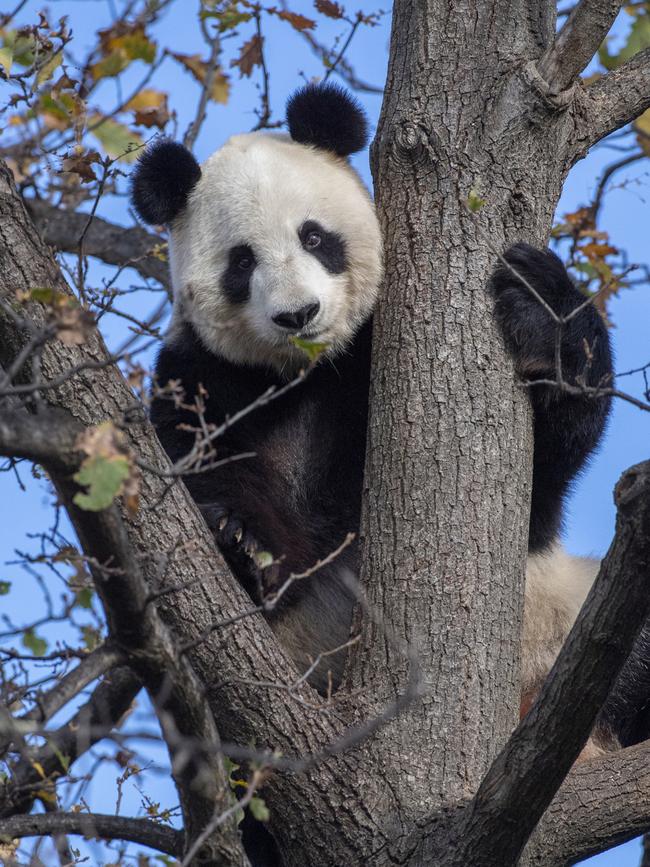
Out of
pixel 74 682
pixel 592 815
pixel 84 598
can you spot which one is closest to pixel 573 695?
pixel 592 815

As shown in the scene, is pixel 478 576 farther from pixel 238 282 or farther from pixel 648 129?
pixel 648 129

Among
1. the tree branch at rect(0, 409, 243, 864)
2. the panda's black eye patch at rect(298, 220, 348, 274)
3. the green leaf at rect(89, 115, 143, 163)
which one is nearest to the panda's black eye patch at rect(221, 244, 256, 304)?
the panda's black eye patch at rect(298, 220, 348, 274)

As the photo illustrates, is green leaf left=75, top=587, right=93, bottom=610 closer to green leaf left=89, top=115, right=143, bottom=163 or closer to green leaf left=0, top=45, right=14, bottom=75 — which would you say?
green leaf left=89, top=115, right=143, bottom=163

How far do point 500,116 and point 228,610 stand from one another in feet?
6.76

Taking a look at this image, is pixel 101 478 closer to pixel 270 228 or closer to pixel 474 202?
pixel 474 202

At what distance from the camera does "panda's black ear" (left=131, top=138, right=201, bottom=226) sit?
459cm

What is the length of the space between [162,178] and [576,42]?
1755 millimetres

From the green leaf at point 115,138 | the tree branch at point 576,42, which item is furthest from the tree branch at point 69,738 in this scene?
the tree branch at point 576,42

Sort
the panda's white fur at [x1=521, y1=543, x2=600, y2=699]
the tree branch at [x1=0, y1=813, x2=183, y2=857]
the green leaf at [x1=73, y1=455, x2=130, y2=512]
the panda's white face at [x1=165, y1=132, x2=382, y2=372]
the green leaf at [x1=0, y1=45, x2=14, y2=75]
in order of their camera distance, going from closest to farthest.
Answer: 1. the green leaf at [x1=73, y1=455, x2=130, y2=512]
2. the tree branch at [x1=0, y1=813, x2=183, y2=857]
3. the green leaf at [x1=0, y1=45, x2=14, y2=75]
4. the panda's white face at [x1=165, y1=132, x2=382, y2=372]
5. the panda's white fur at [x1=521, y1=543, x2=600, y2=699]

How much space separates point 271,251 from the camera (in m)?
4.33

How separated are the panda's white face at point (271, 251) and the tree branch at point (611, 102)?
881 millimetres

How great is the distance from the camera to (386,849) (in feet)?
10.6

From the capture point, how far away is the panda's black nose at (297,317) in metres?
4.00

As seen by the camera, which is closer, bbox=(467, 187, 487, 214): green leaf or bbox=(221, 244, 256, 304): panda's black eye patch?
bbox=(467, 187, 487, 214): green leaf
